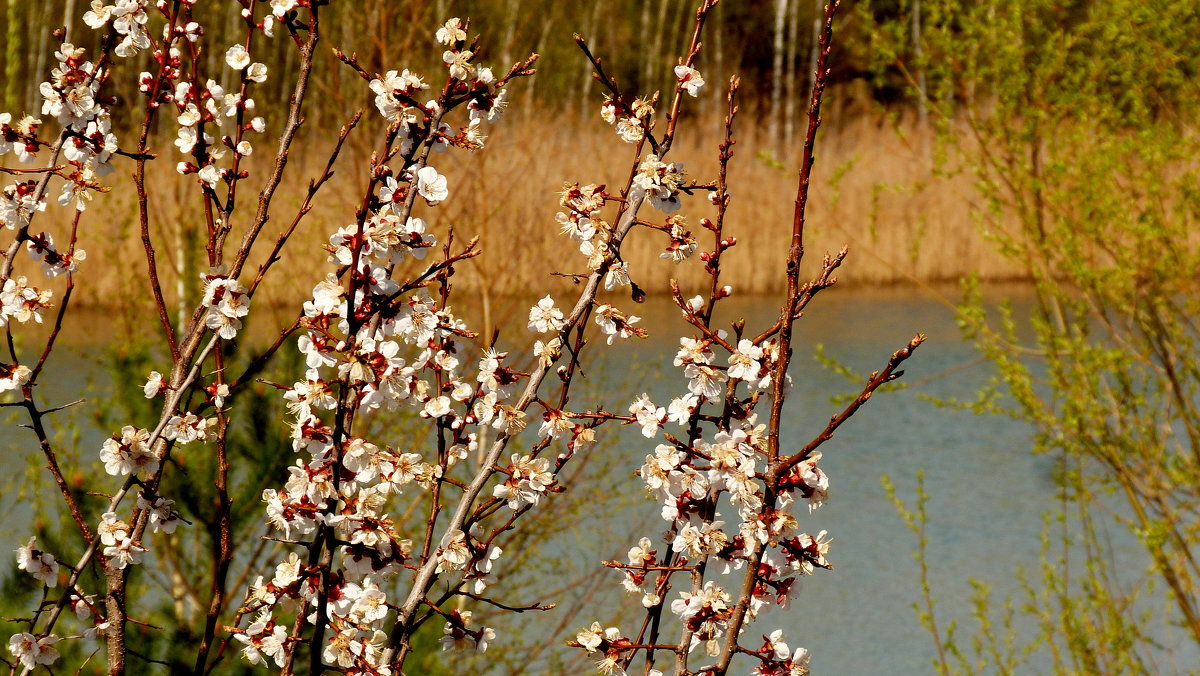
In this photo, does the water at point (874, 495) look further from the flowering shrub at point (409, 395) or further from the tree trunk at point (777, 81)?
the tree trunk at point (777, 81)

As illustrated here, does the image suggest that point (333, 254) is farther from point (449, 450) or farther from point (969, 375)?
point (969, 375)

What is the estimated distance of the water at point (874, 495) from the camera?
4.58 metres

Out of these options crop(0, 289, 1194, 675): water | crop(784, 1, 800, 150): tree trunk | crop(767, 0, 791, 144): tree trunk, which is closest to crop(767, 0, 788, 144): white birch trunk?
crop(767, 0, 791, 144): tree trunk

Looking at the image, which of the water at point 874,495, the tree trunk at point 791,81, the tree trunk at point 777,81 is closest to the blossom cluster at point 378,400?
the water at point 874,495

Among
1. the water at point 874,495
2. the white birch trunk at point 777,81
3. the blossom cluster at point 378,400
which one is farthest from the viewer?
the white birch trunk at point 777,81

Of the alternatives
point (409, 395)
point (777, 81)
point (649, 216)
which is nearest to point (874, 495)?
point (649, 216)

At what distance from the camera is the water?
15.0 feet

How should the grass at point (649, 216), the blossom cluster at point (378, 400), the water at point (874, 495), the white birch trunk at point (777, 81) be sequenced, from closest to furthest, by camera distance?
the blossom cluster at point (378, 400)
the water at point (874, 495)
the grass at point (649, 216)
the white birch trunk at point (777, 81)

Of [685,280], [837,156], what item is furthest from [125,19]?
[837,156]

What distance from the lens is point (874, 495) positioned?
603cm

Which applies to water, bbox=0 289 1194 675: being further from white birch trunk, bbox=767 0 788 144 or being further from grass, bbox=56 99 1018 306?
white birch trunk, bbox=767 0 788 144

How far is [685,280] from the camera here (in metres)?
8.57

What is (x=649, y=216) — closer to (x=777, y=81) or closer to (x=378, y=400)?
(x=378, y=400)

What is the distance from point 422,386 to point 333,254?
0.44ft
